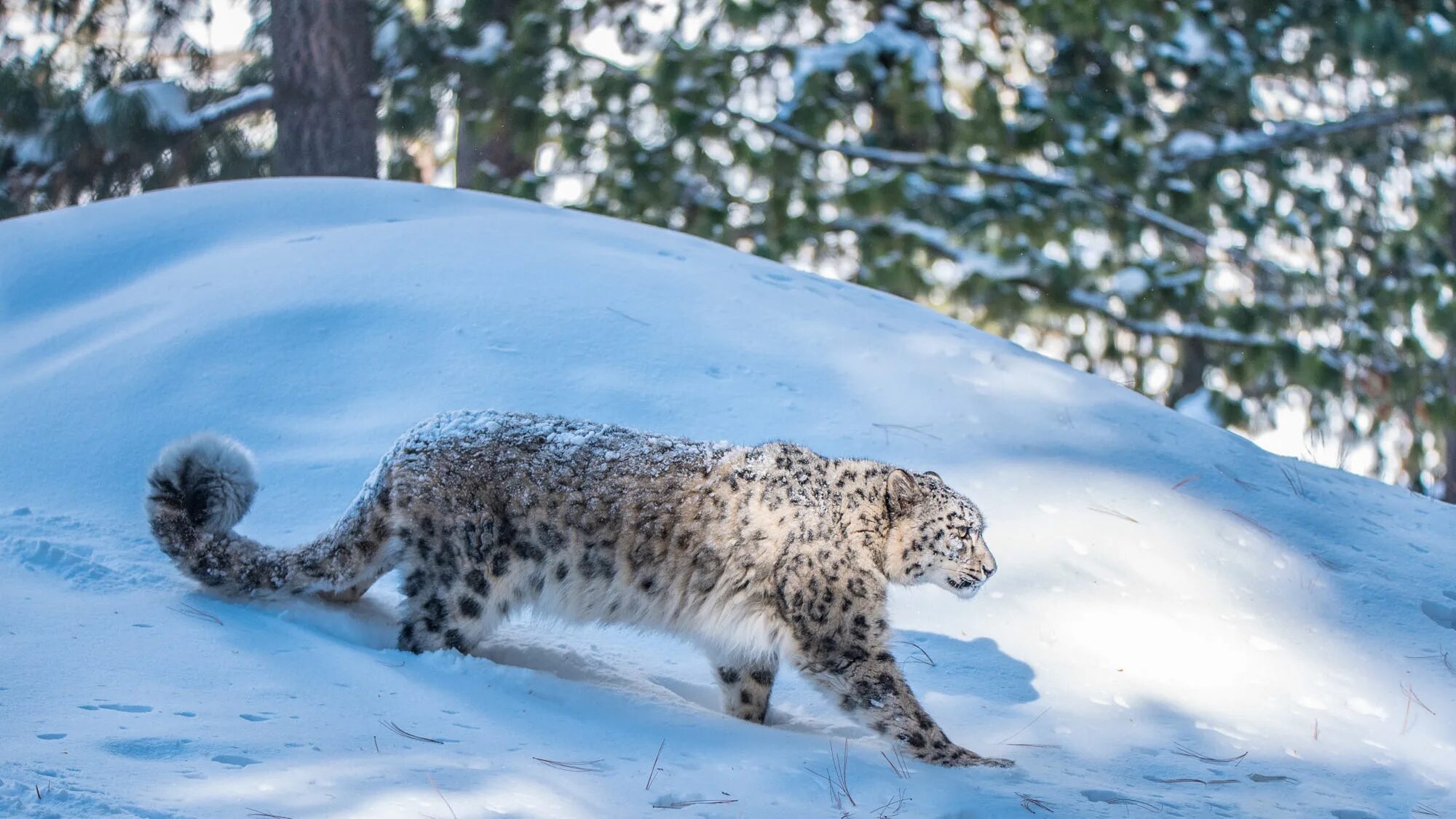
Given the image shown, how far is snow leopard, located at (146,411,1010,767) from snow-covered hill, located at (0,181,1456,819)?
154mm

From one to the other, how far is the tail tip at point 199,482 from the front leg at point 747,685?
156cm

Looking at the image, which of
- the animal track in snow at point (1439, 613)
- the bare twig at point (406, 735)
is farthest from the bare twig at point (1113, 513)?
the bare twig at point (406, 735)

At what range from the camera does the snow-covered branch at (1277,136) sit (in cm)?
1423

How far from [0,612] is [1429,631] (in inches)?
189

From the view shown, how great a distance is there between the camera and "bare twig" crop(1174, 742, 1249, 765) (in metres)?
3.97

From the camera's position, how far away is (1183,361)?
14742 millimetres

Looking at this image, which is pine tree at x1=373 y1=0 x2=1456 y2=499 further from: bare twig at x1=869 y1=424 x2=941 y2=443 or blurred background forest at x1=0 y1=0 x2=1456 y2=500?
bare twig at x1=869 y1=424 x2=941 y2=443

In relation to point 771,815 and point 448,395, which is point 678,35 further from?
point 771,815

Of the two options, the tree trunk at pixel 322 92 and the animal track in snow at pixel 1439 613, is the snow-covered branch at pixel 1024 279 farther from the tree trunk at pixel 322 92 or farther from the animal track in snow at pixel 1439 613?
the animal track in snow at pixel 1439 613

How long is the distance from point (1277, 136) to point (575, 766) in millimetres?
13245

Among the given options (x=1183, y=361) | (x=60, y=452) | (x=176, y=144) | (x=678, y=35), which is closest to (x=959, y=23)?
(x=678, y=35)

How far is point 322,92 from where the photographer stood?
1249cm

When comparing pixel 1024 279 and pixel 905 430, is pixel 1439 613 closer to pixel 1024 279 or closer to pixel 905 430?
pixel 905 430

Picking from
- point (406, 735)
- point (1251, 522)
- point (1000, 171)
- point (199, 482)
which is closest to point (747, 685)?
point (406, 735)
